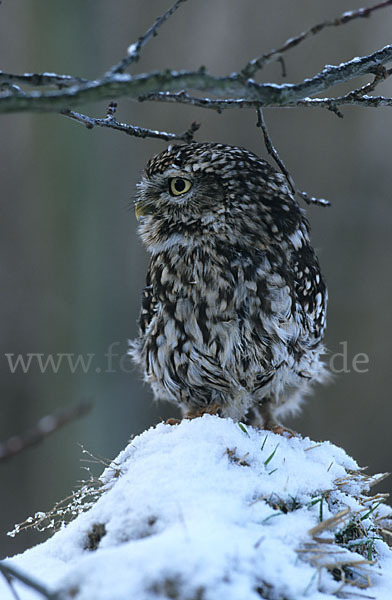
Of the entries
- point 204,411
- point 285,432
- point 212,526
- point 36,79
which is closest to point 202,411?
point 204,411

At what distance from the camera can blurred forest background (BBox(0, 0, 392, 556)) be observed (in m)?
6.69

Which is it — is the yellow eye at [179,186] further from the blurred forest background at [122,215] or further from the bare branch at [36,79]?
the blurred forest background at [122,215]

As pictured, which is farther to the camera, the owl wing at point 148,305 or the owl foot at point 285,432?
the owl wing at point 148,305

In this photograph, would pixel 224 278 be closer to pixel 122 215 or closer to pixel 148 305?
pixel 148 305

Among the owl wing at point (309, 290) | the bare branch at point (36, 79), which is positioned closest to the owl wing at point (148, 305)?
the owl wing at point (309, 290)

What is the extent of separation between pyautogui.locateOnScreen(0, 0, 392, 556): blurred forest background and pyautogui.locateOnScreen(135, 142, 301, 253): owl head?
4080 mm

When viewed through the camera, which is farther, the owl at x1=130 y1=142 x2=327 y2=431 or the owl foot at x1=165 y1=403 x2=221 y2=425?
the owl foot at x1=165 y1=403 x2=221 y2=425

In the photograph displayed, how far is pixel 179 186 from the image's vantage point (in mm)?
2643

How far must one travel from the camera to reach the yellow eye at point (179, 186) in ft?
8.57

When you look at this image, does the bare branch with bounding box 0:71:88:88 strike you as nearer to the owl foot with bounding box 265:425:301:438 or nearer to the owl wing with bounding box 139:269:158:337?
the owl wing with bounding box 139:269:158:337

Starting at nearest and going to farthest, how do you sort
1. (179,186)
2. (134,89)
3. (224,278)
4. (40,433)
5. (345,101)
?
(40,433) < (134,89) < (345,101) < (224,278) < (179,186)

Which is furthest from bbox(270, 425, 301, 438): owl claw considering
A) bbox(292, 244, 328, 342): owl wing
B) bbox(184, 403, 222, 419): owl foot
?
bbox(292, 244, 328, 342): owl wing

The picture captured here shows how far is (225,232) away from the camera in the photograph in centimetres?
253

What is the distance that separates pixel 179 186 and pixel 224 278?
0.49 m
